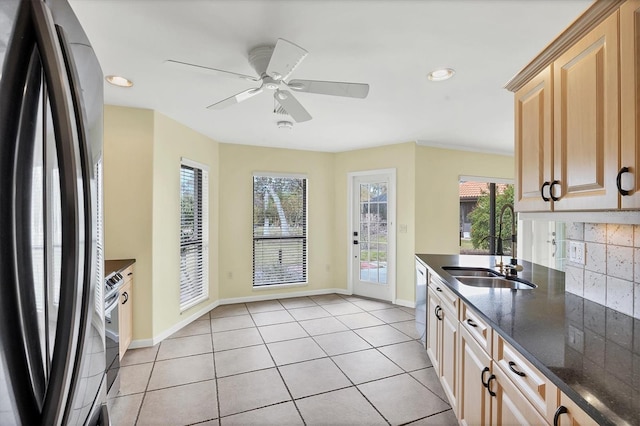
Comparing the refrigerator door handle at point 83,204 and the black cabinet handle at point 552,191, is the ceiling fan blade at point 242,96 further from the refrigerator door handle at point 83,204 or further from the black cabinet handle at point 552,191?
the black cabinet handle at point 552,191

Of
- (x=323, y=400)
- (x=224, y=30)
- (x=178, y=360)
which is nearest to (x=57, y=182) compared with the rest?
(x=224, y=30)

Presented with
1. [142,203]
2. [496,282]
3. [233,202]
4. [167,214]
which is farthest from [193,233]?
[496,282]

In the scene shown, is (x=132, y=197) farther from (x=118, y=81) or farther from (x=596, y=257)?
(x=596, y=257)

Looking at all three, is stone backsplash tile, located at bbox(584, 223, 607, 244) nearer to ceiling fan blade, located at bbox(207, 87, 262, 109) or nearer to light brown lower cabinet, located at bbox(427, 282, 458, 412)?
light brown lower cabinet, located at bbox(427, 282, 458, 412)

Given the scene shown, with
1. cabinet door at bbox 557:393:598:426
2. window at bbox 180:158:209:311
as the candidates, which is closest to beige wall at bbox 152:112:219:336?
window at bbox 180:158:209:311

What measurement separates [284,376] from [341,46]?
2.58m

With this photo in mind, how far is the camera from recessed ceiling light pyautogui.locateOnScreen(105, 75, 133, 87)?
2435mm

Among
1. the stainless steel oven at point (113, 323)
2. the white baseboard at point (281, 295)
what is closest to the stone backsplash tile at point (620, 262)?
the stainless steel oven at point (113, 323)

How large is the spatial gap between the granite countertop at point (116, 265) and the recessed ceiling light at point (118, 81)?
1515mm

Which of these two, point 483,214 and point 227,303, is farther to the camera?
point 483,214

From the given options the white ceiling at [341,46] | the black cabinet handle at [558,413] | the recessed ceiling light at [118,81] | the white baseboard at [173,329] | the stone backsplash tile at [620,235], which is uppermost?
the white ceiling at [341,46]

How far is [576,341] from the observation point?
120 cm

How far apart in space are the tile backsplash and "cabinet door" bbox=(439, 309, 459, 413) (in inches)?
27.8

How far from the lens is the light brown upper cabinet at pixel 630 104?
1.07 meters
